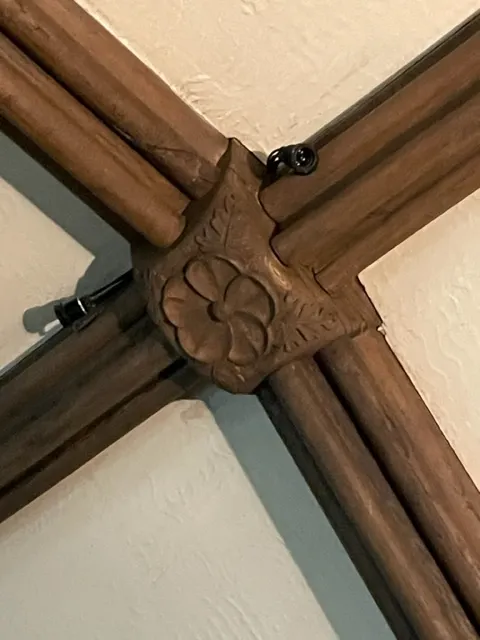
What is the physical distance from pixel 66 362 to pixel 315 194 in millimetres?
405

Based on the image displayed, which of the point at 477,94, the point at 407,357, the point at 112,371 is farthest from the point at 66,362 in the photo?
the point at 477,94

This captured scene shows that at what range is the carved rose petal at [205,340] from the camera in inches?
41.2

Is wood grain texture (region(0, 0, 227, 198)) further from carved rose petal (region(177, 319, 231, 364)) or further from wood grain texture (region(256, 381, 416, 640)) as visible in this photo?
wood grain texture (region(256, 381, 416, 640))

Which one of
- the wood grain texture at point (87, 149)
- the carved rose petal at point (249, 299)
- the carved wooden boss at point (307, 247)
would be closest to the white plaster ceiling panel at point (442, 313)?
the carved wooden boss at point (307, 247)

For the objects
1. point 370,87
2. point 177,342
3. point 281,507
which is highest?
point 370,87

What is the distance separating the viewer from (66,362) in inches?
45.6

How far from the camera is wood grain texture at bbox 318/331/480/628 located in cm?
101

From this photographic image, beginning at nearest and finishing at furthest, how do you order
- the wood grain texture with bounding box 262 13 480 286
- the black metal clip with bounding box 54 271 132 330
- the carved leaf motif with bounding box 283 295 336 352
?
the wood grain texture with bounding box 262 13 480 286 < the carved leaf motif with bounding box 283 295 336 352 < the black metal clip with bounding box 54 271 132 330

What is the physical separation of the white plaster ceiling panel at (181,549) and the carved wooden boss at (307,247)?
12 cm

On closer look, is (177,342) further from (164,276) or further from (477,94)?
(477,94)

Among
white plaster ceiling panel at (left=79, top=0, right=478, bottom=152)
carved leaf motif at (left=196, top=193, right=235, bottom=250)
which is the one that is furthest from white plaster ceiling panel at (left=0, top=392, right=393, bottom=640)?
white plaster ceiling panel at (left=79, top=0, right=478, bottom=152)

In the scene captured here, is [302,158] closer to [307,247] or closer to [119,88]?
[307,247]

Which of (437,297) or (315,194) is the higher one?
(315,194)

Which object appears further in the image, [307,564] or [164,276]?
[307,564]
